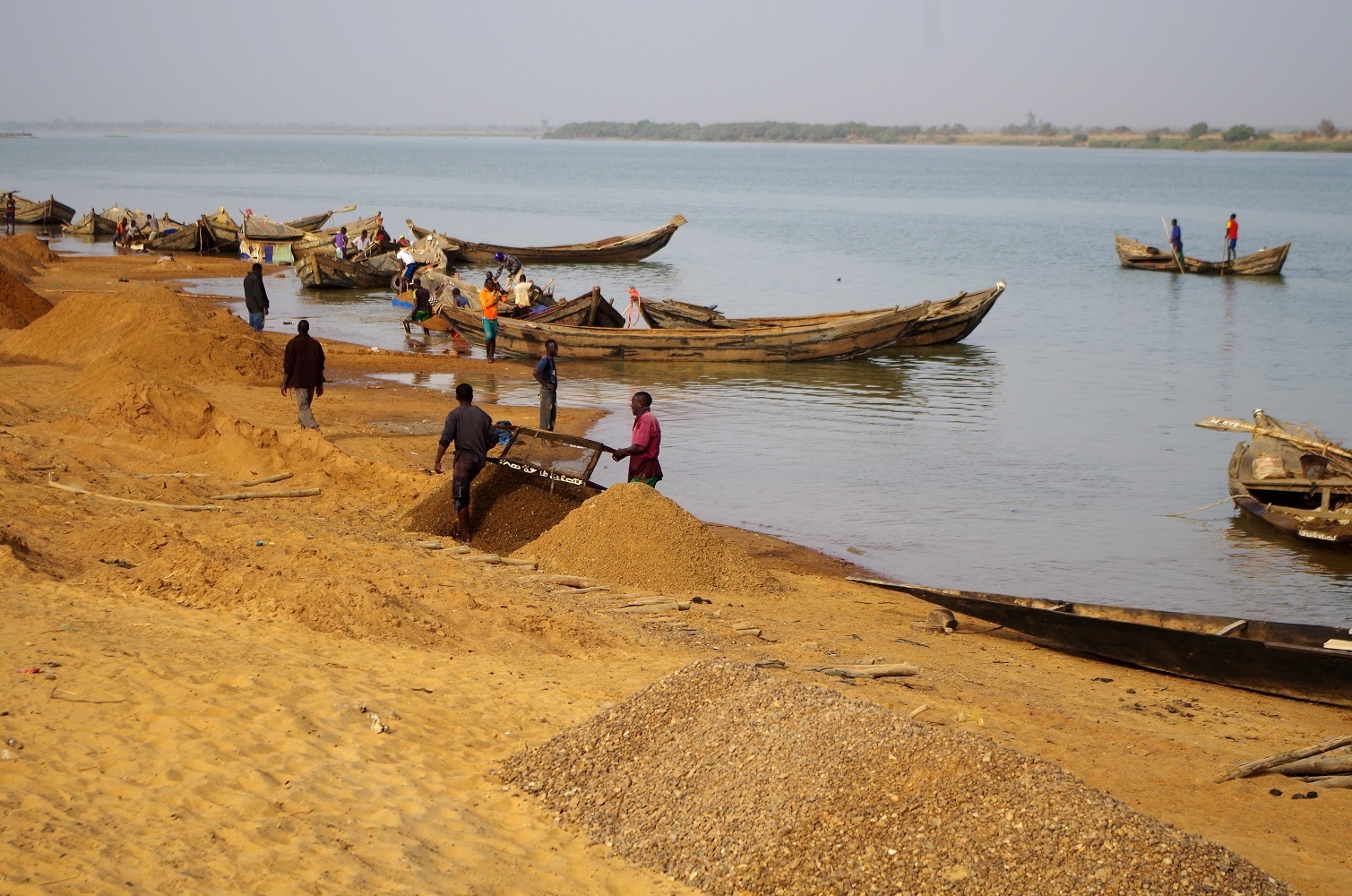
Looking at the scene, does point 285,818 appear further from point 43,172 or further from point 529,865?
point 43,172

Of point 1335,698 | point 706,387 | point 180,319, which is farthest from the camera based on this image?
point 706,387

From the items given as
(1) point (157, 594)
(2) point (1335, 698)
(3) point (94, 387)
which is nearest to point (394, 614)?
(1) point (157, 594)

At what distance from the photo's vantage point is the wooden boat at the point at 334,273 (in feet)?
107

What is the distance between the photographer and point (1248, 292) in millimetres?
37500

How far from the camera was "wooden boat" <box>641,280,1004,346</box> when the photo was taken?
82.8 feet

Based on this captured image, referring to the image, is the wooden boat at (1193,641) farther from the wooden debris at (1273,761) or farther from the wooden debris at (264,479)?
the wooden debris at (264,479)

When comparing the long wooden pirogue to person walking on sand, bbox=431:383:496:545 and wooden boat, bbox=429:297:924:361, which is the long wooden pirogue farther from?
person walking on sand, bbox=431:383:496:545

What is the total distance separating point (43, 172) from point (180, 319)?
10023 cm

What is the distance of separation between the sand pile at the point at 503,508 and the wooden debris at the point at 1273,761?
6.17m

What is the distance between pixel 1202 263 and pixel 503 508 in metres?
36.3

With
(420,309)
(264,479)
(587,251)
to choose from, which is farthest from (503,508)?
(587,251)

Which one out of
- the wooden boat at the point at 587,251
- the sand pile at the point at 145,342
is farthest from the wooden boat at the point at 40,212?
the sand pile at the point at 145,342

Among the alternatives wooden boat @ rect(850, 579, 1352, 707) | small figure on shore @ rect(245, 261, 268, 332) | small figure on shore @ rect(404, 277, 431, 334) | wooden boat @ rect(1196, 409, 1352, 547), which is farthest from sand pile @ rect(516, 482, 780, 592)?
small figure on shore @ rect(404, 277, 431, 334)

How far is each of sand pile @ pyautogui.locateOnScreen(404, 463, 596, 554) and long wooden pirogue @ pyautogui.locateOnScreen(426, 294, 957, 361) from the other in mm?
Answer: 12009
